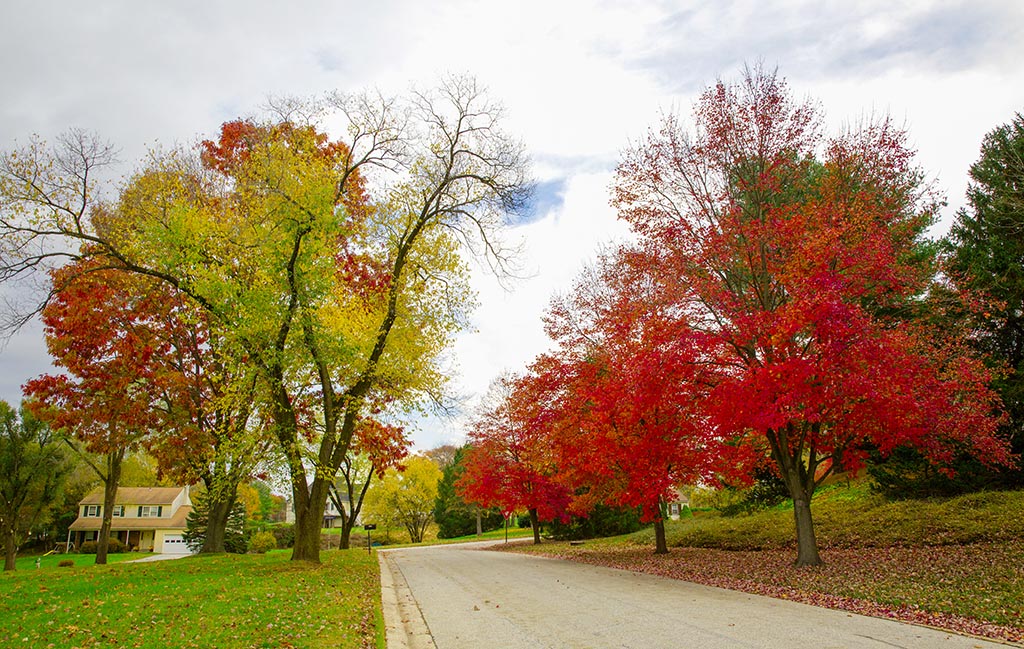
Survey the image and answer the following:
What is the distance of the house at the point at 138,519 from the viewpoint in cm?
5362

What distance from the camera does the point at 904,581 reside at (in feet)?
32.7

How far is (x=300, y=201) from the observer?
46.6 ft

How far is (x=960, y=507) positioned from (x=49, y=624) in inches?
729

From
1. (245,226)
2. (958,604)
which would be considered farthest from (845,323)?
(245,226)

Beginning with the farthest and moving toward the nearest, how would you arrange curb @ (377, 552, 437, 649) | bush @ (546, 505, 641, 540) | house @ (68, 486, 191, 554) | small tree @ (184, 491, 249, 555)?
house @ (68, 486, 191, 554) → small tree @ (184, 491, 249, 555) → bush @ (546, 505, 641, 540) → curb @ (377, 552, 437, 649)

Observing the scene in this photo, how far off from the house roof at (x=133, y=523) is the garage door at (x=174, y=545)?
1.90 metres

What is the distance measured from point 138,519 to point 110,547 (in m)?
6.32

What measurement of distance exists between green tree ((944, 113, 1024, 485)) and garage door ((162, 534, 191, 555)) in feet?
183

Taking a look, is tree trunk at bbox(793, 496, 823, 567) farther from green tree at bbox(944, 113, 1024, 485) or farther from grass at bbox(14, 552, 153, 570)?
grass at bbox(14, 552, 153, 570)

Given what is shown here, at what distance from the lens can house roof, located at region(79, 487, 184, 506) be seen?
181 feet

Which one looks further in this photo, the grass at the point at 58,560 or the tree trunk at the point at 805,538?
the grass at the point at 58,560

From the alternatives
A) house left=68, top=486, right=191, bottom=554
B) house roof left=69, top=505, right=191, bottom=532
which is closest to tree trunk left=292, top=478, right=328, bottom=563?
house left=68, top=486, right=191, bottom=554

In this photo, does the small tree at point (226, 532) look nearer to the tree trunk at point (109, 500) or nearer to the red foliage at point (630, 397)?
the tree trunk at point (109, 500)

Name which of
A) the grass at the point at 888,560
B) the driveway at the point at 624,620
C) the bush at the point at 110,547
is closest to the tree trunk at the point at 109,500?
the driveway at the point at 624,620
